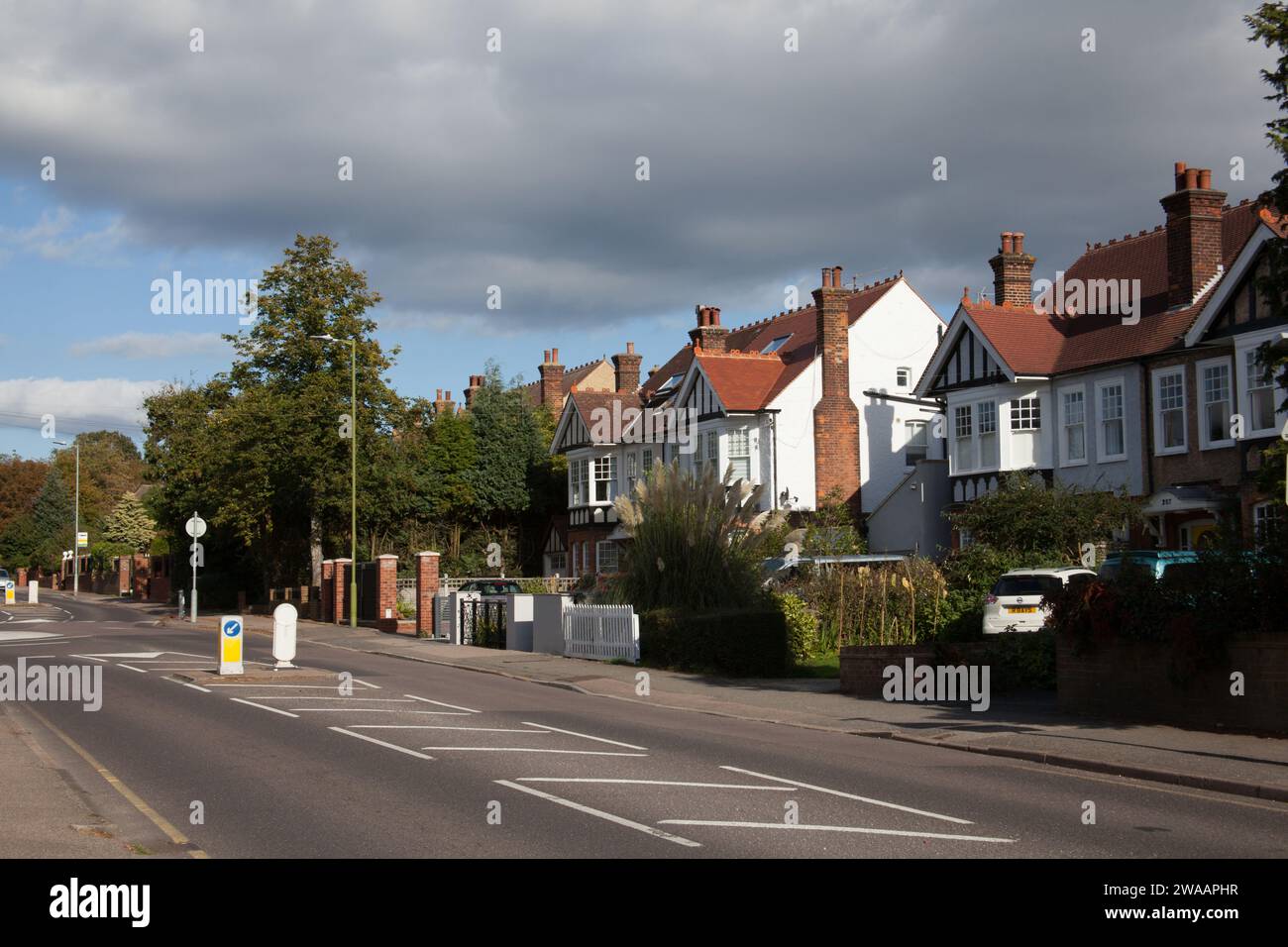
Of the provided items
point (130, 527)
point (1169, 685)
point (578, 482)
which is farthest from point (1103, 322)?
point (130, 527)

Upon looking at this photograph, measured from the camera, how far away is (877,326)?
4659 cm

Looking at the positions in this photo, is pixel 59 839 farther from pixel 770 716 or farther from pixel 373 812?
pixel 770 716

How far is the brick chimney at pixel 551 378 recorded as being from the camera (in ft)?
234

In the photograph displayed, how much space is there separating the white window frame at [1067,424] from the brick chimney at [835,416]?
11300mm

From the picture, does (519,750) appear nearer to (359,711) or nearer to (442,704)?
(359,711)

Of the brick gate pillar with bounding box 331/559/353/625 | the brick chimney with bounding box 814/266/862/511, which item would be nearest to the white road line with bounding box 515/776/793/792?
the brick gate pillar with bounding box 331/559/353/625

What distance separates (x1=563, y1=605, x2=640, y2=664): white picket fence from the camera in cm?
2575

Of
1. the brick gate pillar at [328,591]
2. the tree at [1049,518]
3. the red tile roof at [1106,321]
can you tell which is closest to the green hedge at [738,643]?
the tree at [1049,518]

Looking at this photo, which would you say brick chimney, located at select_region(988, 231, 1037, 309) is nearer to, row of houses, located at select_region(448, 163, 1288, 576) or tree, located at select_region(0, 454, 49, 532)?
row of houses, located at select_region(448, 163, 1288, 576)

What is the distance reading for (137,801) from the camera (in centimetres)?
1079

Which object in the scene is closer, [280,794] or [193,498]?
[280,794]

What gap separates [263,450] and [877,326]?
72.6 ft

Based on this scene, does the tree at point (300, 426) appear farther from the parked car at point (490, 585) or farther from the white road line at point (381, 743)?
the white road line at point (381, 743)
